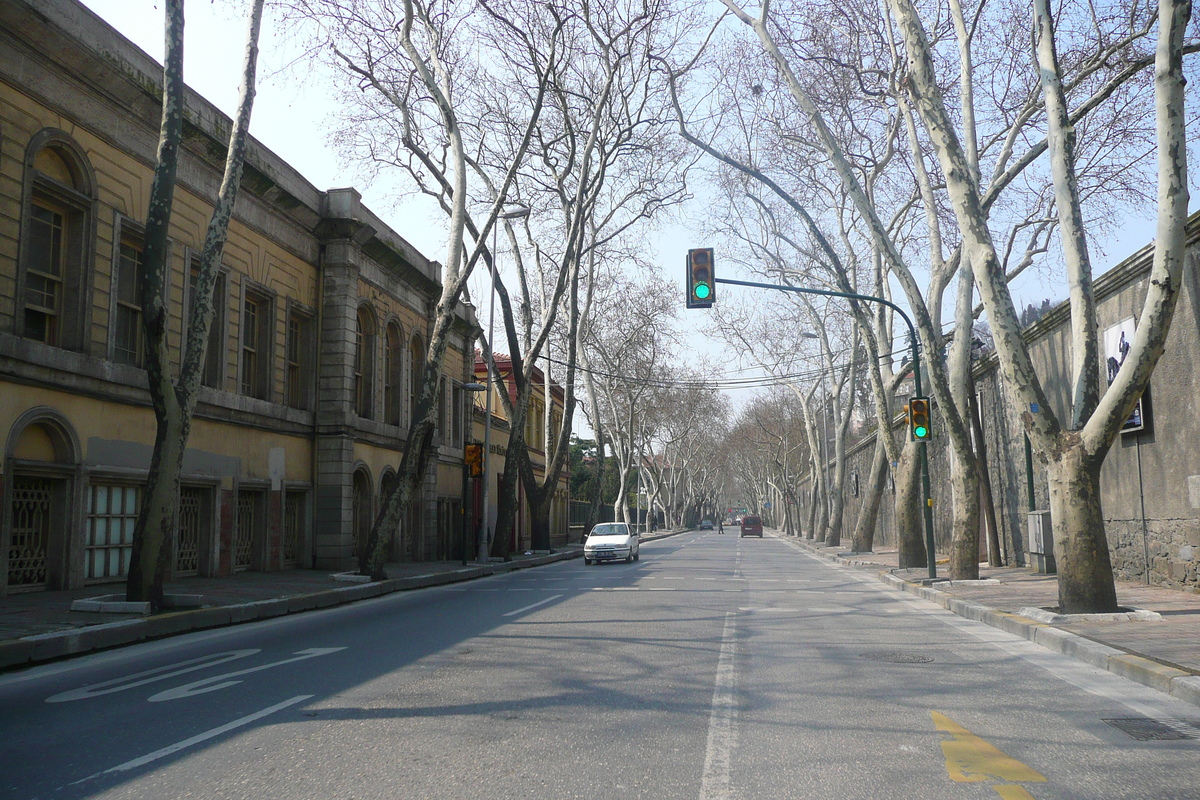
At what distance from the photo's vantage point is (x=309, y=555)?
23.2 meters

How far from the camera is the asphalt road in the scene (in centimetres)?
506

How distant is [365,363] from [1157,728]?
23086 millimetres

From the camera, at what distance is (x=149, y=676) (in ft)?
28.0

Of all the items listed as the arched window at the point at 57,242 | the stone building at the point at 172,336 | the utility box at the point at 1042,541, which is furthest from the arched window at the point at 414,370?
the utility box at the point at 1042,541

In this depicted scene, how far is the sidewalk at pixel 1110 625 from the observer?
7879mm

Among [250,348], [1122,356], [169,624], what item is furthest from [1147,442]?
[250,348]

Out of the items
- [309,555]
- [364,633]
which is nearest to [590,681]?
[364,633]

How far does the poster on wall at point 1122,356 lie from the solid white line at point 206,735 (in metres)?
13.8

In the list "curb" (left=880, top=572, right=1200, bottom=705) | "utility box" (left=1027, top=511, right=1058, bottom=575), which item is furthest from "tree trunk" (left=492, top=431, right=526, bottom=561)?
"curb" (left=880, top=572, right=1200, bottom=705)

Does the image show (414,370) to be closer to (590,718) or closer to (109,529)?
(109,529)

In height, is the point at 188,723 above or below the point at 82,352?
below

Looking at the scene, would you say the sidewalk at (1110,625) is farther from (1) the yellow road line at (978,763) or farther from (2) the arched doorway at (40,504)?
(2) the arched doorway at (40,504)

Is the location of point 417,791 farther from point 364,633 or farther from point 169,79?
point 169,79

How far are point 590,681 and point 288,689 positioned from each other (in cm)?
246
